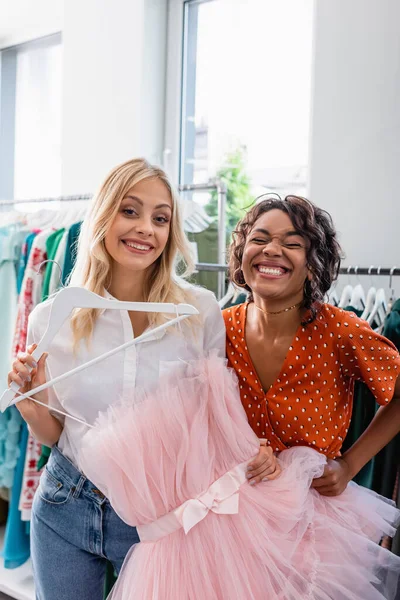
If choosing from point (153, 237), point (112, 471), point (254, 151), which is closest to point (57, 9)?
point (254, 151)

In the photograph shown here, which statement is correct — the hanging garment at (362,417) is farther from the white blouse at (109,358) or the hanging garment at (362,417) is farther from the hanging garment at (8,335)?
the hanging garment at (8,335)

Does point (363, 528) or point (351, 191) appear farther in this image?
point (351, 191)


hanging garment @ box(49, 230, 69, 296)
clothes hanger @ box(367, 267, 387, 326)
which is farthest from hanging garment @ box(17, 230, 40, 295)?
clothes hanger @ box(367, 267, 387, 326)

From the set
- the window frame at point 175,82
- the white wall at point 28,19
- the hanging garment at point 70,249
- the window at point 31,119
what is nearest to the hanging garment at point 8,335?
the hanging garment at point 70,249

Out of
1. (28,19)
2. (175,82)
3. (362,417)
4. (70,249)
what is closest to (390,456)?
(362,417)

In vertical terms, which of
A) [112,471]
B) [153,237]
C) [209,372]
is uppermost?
[153,237]

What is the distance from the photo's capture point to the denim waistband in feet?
4.02

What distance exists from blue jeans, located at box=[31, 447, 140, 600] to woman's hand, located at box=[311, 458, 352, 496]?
1.39 ft

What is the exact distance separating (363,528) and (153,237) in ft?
2.60

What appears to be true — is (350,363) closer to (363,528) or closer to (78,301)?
(363,528)

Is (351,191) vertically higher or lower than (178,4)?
lower

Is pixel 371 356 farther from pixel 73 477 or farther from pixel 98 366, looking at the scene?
pixel 73 477

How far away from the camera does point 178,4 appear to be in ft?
8.86

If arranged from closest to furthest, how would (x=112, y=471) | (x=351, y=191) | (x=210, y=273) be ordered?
(x=112, y=471) → (x=351, y=191) → (x=210, y=273)
